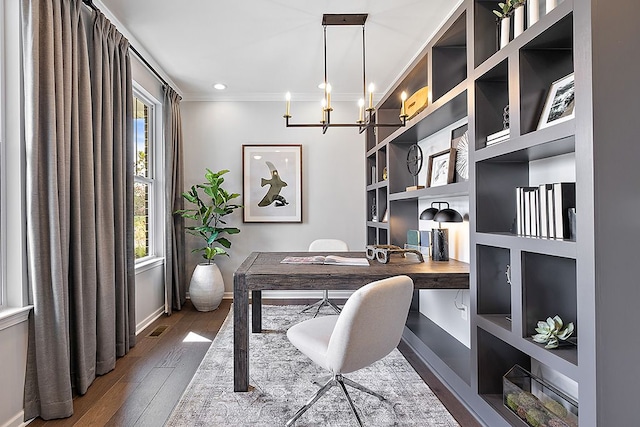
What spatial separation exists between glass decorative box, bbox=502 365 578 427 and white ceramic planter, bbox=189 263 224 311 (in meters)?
3.19

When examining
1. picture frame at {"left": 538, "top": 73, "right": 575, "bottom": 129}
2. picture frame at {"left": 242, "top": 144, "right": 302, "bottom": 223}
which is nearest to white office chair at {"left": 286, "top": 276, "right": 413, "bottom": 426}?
picture frame at {"left": 538, "top": 73, "right": 575, "bottom": 129}

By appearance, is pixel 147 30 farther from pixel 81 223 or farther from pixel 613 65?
pixel 613 65

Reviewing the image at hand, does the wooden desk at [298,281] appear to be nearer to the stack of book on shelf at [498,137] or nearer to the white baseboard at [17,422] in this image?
the stack of book on shelf at [498,137]

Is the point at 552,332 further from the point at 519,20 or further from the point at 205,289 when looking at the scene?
the point at 205,289

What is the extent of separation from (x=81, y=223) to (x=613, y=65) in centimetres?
276

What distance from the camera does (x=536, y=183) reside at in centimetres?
207

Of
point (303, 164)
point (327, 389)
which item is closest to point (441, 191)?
point (327, 389)

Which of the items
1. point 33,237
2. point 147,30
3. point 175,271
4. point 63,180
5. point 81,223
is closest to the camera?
point 33,237

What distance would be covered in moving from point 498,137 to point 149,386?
2.52m

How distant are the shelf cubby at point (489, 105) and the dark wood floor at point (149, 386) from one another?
1.54m

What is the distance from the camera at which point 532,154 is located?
1886 millimetres

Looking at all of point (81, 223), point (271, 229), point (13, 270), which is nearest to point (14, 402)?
point (13, 270)

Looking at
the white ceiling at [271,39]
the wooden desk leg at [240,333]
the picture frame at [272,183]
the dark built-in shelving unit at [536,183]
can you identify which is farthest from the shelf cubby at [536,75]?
the picture frame at [272,183]

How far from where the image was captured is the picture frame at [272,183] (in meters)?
4.98
